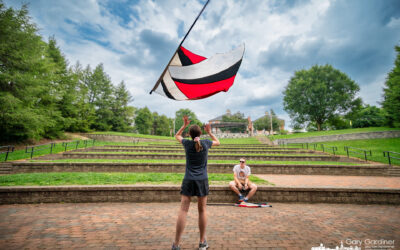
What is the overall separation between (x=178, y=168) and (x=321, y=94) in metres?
40.2

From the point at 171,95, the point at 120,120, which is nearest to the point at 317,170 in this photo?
the point at 171,95

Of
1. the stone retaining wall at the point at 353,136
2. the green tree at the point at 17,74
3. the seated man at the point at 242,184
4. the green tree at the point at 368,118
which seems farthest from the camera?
the green tree at the point at 368,118

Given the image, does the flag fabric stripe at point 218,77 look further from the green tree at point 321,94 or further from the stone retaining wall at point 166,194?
the green tree at point 321,94

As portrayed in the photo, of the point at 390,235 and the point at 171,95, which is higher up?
the point at 171,95

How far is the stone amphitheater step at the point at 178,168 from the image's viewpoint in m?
9.00

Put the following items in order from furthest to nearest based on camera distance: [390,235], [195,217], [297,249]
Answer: [195,217] → [390,235] → [297,249]

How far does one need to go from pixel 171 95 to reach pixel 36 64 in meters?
22.7

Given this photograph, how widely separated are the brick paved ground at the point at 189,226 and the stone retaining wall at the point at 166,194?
271 millimetres

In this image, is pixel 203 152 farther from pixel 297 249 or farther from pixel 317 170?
pixel 317 170

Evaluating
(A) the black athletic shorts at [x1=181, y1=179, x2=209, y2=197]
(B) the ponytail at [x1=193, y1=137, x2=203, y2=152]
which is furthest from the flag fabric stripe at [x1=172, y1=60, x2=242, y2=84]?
(A) the black athletic shorts at [x1=181, y1=179, x2=209, y2=197]

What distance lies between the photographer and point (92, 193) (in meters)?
5.00

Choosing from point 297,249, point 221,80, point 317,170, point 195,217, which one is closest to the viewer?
point 297,249

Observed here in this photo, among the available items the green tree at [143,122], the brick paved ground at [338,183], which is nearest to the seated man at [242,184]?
the brick paved ground at [338,183]

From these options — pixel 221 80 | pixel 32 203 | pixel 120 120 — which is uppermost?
pixel 120 120
